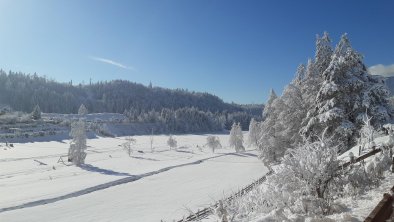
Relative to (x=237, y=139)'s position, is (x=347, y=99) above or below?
above

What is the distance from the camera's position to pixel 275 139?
39.8 meters

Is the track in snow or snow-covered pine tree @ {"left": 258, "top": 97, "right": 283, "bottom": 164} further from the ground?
snow-covered pine tree @ {"left": 258, "top": 97, "right": 283, "bottom": 164}

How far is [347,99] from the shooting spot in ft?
88.3

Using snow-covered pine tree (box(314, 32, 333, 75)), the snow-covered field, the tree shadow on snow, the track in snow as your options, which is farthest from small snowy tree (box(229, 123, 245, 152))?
snow-covered pine tree (box(314, 32, 333, 75))

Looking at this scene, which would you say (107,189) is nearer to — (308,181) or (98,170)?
(98,170)

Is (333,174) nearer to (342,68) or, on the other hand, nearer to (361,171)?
(361,171)

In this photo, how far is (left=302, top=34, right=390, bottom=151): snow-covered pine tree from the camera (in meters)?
25.8

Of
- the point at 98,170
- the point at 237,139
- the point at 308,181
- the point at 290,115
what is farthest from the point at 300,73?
the point at 237,139

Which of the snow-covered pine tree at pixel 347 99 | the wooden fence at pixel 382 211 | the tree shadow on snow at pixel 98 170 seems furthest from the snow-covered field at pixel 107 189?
the wooden fence at pixel 382 211

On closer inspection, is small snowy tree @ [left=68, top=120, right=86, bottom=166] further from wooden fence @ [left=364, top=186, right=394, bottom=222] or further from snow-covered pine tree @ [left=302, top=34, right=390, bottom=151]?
wooden fence @ [left=364, top=186, right=394, bottom=222]

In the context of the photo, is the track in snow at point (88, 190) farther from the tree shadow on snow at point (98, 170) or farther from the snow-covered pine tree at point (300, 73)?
the snow-covered pine tree at point (300, 73)

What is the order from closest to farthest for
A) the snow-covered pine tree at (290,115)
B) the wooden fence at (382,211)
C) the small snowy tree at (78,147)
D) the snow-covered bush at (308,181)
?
the wooden fence at (382,211)
the snow-covered bush at (308,181)
the snow-covered pine tree at (290,115)
the small snowy tree at (78,147)

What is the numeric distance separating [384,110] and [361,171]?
14225mm

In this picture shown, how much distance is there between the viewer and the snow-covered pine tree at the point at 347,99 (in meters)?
25.8
